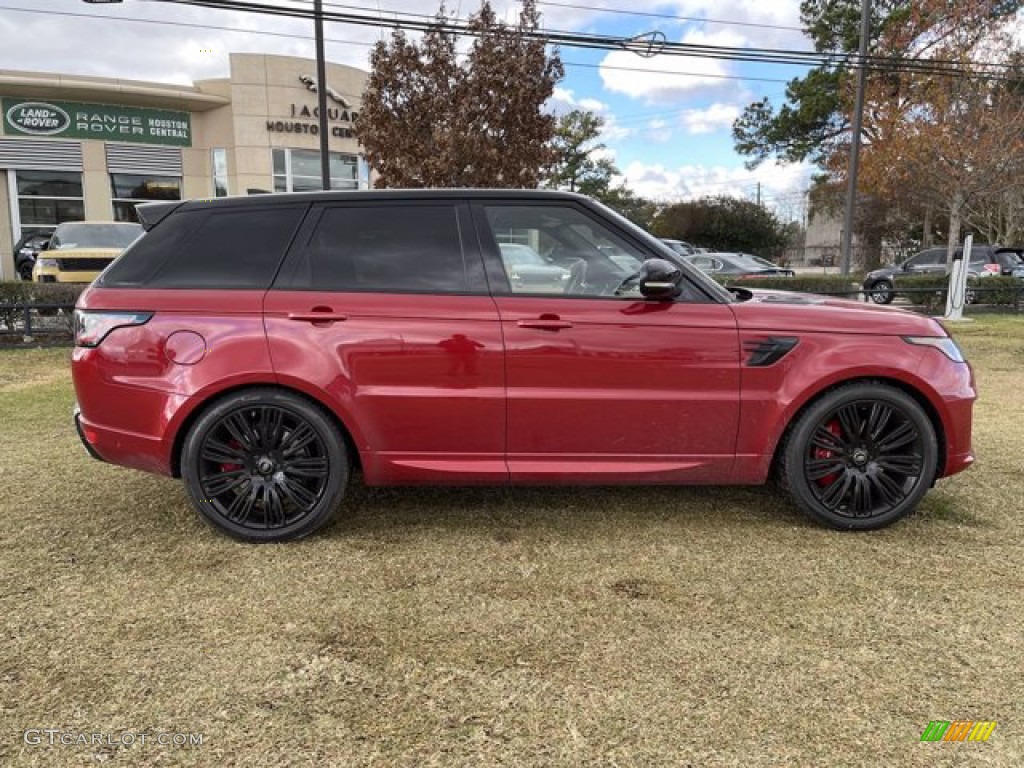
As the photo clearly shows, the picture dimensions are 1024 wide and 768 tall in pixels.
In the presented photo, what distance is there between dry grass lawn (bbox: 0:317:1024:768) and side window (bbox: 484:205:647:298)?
4.06 feet

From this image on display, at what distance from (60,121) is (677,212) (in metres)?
30.5

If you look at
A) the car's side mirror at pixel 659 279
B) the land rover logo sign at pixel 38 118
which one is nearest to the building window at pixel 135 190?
the land rover logo sign at pixel 38 118

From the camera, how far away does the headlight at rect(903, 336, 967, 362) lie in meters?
3.57

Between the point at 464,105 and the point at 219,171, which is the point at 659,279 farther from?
the point at 219,171

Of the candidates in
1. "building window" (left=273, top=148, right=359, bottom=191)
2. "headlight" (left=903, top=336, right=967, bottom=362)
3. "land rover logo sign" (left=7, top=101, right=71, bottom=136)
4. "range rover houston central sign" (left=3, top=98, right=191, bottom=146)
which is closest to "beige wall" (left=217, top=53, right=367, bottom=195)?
"building window" (left=273, top=148, right=359, bottom=191)

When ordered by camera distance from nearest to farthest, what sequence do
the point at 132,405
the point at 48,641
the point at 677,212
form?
the point at 48,641 < the point at 132,405 < the point at 677,212

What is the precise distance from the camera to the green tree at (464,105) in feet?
44.3

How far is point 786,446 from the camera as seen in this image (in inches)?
141

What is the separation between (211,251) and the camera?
11.8 feet

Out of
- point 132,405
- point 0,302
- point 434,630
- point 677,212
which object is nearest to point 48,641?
point 132,405

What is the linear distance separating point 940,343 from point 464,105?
11464 millimetres

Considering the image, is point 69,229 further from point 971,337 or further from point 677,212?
point 677,212

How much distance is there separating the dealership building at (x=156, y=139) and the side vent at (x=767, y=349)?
22.1 meters

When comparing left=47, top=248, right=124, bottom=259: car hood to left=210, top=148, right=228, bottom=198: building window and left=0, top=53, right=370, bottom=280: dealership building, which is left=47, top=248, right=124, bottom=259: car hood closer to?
left=0, top=53, right=370, bottom=280: dealership building
